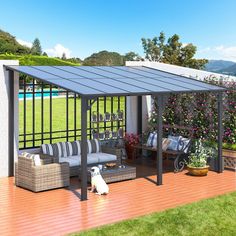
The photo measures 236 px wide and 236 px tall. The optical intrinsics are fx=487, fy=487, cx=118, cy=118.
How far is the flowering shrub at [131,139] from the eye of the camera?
16.5 m

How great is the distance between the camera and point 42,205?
10992 mm

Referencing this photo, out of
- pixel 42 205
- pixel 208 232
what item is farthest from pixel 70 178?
pixel 208 232

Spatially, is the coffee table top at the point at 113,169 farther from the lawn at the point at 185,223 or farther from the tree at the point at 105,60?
the tree at the point at 105,60

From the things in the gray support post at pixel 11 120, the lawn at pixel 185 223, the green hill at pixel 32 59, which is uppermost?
the green hill at pixel 32 59

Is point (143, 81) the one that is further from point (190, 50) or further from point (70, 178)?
point (190, 50)

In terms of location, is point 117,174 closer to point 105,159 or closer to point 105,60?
point 105,159

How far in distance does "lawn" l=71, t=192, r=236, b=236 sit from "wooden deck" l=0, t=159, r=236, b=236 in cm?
37

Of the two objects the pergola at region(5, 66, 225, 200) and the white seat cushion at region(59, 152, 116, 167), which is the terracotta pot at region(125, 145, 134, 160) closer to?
the white seat cushion at region(59, 152, 116, 167)

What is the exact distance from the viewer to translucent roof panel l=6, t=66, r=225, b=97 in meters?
11.9

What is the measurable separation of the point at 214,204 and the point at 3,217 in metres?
4.67

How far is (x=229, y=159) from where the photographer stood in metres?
15.2

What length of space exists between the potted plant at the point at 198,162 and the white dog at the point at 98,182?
3.33m

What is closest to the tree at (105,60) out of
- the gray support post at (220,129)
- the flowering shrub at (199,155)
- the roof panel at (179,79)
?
the roof panel at (179,79)

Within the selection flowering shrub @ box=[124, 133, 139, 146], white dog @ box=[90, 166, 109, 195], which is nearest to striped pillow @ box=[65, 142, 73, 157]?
white dog @ box=[90, 166, 109, 195]
